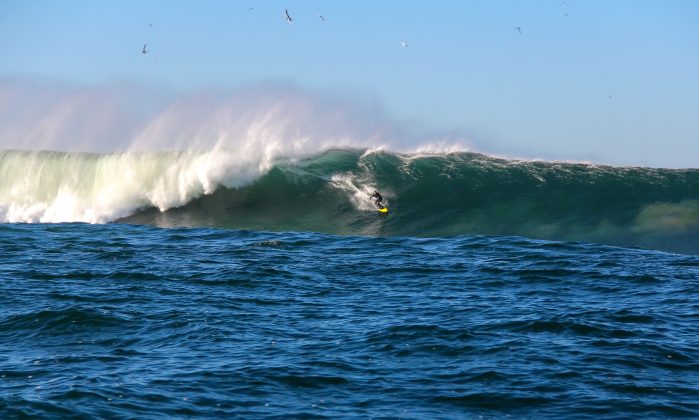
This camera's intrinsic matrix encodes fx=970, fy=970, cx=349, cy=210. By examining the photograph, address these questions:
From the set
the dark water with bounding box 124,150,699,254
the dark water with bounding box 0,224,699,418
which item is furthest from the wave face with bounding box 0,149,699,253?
the dark water with bounding box 0,224,699,418

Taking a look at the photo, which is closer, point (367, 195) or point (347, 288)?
point (347, 288)

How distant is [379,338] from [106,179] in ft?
71.7

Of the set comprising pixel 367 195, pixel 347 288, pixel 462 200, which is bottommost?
pixel 347 288

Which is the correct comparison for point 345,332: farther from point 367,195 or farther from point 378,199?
point 367,195

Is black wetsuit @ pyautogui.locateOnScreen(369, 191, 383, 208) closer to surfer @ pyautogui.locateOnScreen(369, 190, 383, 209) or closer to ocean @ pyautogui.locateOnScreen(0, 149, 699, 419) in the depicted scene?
surfer @ pyautogui.locateOnScreen(369, 190, 383, 209)

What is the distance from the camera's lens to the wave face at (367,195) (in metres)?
29.5

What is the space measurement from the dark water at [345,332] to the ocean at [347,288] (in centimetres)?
5

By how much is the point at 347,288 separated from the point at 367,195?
12306 mm

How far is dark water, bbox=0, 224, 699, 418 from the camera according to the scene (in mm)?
13031

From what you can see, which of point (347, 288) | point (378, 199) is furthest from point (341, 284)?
point (378, 199)

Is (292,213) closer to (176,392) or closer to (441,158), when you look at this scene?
(441,158)

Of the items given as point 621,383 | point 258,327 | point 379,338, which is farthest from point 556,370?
point 258,327

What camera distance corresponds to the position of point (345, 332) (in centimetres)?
1634

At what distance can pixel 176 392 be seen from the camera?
520 inches
